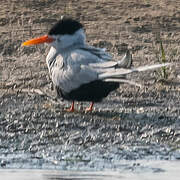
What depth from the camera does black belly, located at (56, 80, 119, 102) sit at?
10.6m

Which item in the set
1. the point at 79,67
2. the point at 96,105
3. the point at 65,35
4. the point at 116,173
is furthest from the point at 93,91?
the point at 116,173

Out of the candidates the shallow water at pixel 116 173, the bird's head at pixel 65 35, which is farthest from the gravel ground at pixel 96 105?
the bird's head at pixel 65 35

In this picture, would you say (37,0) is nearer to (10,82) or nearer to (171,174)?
(10,82)

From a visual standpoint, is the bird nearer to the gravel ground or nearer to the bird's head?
the bird's head

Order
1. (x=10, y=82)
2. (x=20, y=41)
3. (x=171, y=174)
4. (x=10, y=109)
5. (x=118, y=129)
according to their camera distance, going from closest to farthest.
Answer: (x=171, y=174) → (x=118, y=129) → (x=10, y=109) → (x=10, y=82) → (x=20, y=41)

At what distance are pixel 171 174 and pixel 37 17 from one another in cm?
460

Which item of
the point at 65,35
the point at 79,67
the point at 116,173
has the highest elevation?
the point at 65,35

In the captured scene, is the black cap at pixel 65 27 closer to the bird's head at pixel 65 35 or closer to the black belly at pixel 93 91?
the bird's head at pixel 65 35

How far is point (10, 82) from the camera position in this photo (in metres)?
11.9

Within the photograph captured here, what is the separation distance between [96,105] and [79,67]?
0.75m

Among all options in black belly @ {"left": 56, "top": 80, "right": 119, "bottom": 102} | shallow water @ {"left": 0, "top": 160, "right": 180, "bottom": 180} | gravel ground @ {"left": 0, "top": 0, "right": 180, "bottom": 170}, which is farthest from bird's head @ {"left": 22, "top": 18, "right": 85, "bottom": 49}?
shallow water @ {"left": 0, "top": 160, "right": 180, "bottom": 180}

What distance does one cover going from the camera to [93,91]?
1068 cm

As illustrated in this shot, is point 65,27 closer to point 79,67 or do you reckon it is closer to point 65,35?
point 65,35

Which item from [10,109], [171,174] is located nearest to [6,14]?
[10,109]
